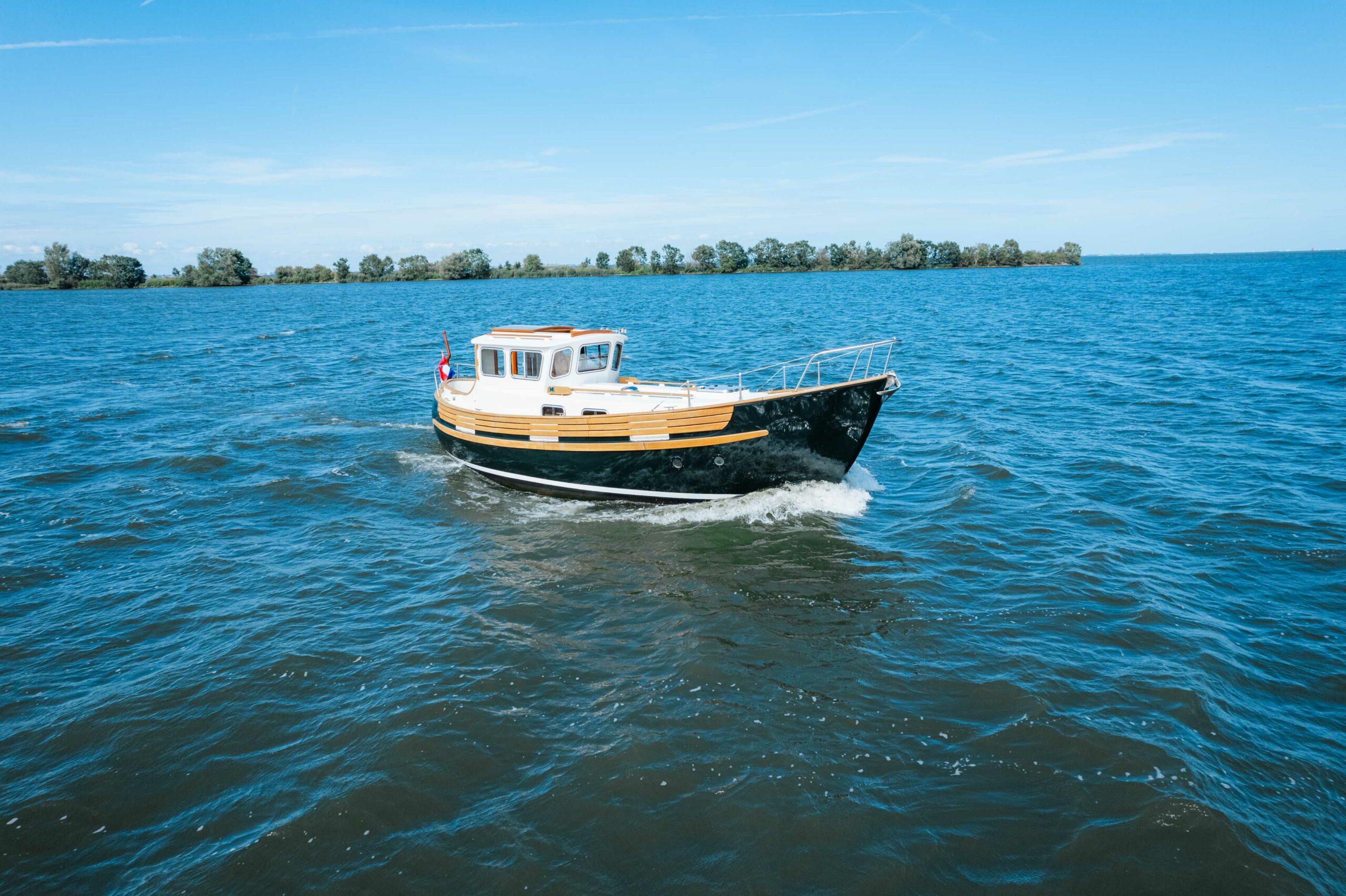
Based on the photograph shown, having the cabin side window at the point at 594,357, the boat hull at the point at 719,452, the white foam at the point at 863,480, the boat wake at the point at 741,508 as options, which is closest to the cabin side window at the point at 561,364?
the cabin side window at the point at 594,357

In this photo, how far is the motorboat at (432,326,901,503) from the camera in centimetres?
1516

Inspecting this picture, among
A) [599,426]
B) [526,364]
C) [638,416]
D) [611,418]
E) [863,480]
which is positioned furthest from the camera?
[526,364]

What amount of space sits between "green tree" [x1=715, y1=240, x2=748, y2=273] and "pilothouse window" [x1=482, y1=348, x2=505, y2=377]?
153036mm

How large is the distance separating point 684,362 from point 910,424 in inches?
514

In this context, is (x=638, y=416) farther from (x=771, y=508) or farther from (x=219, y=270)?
(x=219, y=270)

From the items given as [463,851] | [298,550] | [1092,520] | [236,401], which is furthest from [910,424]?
A: [236,401]

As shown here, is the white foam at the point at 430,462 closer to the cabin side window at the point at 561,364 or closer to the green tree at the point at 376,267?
the cabin side window at the point at 561,364

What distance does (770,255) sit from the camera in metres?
169

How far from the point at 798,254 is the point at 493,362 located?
159 meters

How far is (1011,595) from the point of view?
1202 cm

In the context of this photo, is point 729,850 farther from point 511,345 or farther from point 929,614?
point 511,345

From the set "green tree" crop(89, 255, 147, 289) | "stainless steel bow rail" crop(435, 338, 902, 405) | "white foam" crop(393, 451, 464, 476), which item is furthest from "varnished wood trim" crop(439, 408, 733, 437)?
"green tree" crop(89, 255, 147, 289)

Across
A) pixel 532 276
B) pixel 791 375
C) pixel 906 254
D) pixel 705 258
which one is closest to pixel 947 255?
pixel 906 254

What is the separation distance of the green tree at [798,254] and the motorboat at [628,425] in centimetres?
15723
